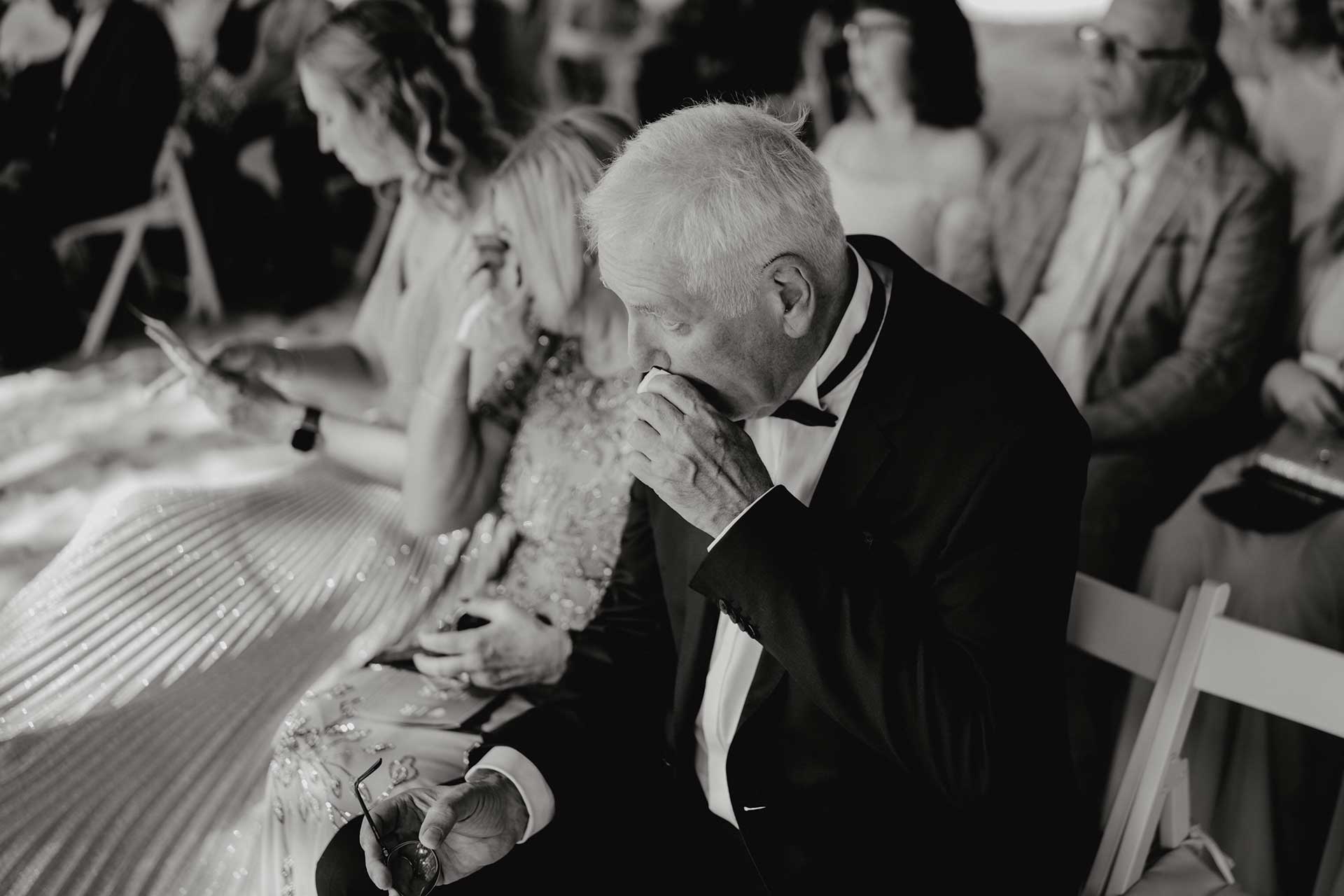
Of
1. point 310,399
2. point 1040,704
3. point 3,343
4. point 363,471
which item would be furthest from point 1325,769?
point 3,343

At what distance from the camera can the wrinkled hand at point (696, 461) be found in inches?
50.1

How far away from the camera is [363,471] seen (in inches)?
93.3

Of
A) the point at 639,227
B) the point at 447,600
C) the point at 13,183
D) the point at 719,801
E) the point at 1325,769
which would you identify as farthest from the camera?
the point at 447,600

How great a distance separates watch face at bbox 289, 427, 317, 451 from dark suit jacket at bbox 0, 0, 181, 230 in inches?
23.6

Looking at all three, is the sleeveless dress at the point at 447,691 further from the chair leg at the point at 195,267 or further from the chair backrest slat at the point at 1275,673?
the chair backrest slat at the point at 1275,673

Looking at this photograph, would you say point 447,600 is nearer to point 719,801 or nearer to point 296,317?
point 296,317

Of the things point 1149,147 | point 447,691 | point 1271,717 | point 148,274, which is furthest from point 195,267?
point 1271,717

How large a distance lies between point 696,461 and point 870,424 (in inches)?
10.1

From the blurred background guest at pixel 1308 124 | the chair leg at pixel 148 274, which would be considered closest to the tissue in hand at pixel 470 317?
the chair leg at pixel 148 274

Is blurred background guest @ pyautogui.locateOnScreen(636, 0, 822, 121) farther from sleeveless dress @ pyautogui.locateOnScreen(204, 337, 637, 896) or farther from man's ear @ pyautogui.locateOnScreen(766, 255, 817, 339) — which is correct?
man's ear @ pyautogui.locateOnScreen(766, 255, 817, 339)

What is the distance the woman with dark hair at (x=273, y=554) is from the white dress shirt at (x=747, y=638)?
77 cm

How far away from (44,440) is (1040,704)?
79.2 inches

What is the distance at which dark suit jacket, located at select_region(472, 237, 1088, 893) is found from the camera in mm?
1229

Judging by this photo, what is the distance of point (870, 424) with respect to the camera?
4.52ft
